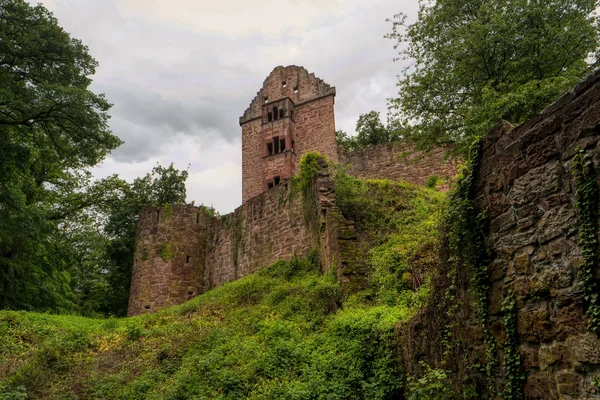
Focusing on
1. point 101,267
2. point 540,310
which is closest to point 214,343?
point 540,310

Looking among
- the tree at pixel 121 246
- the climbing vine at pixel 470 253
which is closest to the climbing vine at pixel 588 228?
the climbing vine at pixel 470 253

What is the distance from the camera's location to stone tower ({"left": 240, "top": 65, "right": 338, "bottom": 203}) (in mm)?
28609

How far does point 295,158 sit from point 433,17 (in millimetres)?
14187

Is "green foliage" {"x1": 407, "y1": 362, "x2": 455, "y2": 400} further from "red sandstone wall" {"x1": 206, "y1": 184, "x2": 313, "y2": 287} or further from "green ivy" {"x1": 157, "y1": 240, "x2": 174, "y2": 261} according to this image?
"green ivy" {"x1": 157, "y1": 240, "x2": 174, "y2": 261}

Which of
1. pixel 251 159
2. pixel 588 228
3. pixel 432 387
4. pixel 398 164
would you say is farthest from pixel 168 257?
pixel 588 228

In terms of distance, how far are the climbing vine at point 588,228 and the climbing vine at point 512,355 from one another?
89 centimetres

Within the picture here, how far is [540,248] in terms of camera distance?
4.52m

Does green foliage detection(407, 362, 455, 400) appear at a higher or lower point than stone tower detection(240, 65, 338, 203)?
lower

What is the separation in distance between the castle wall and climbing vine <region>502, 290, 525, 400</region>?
683 inches

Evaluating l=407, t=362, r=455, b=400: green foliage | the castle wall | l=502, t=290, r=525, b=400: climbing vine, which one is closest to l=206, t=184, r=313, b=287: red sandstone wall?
the castle wall

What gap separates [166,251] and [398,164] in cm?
1115

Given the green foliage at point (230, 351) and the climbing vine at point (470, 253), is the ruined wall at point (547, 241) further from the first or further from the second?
the green foliage at point (230, 351)

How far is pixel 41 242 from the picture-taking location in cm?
1623

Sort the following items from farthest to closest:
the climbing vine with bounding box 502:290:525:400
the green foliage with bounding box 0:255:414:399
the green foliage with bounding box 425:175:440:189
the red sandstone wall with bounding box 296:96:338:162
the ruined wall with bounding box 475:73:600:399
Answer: the red sandstone wall with bounding box 296:96:338:162 < the green foliage with bounding box 425:175:440:189 < the green foliage with bounding box 0:255:414:399 < the climbing vine with bounding box 502:290:525:400 < the ruined wall with bounding box 475:73:600:399
